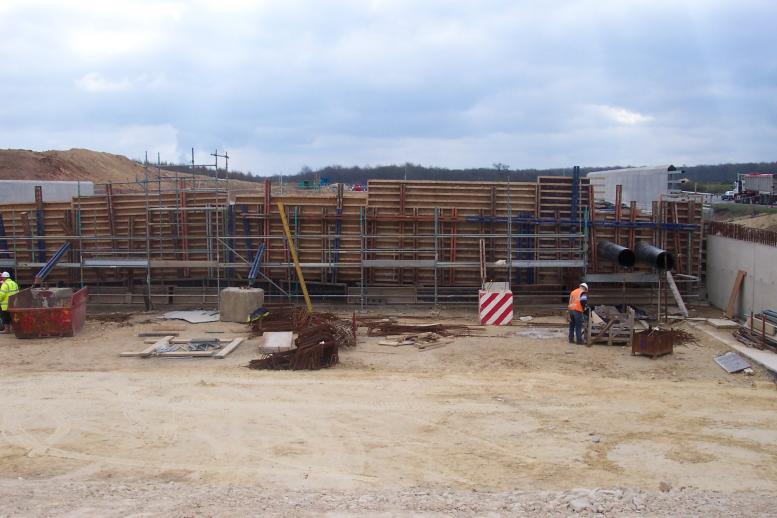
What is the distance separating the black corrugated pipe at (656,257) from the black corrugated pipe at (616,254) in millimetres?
399

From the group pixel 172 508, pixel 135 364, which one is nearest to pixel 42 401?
pixel 135 364

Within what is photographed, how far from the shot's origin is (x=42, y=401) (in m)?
11.5

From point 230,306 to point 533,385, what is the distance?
8887 millimetres

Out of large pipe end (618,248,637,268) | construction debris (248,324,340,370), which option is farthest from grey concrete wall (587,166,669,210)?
construction debris (248,324,340,370)

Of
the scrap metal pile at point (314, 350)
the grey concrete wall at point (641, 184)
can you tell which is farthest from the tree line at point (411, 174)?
the scrap metal pile at point (314, 350)

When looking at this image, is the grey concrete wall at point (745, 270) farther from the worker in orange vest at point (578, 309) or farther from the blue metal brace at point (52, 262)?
the blue metal brace at point (52, 262)

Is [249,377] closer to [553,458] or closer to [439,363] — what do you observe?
[439,363]

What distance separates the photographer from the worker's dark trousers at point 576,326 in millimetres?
15406

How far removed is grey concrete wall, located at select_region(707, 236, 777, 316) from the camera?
17.1 m

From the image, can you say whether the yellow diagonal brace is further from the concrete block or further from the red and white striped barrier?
the red and white striped barrier

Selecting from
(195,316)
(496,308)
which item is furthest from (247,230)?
(496,308)

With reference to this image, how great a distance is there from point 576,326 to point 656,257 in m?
3.75

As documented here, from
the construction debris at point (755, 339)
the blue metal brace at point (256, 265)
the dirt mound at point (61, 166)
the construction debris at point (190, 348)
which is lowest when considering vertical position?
the construction debris at point (190, 348)

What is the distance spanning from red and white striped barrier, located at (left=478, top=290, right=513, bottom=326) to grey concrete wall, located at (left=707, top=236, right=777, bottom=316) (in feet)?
19.9
